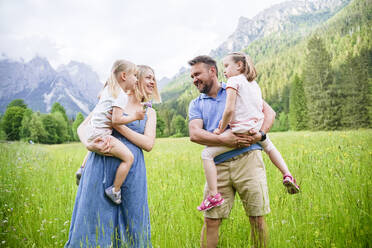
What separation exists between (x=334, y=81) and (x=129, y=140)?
40657mm

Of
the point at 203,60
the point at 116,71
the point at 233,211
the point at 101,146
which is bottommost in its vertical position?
the point at 233,211

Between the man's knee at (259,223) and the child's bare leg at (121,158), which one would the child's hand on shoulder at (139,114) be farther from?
the man's knee at (259,223)

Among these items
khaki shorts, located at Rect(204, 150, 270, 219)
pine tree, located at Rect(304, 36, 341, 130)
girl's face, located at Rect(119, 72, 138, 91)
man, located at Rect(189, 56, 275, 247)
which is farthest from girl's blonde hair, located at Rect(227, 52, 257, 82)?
pine tree, located at Rect(304, 36, 341, 130)

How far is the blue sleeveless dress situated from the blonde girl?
87 millimetres

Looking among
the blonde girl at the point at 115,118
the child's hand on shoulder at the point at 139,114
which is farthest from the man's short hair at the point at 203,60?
the child's hand on shoulder at the point at 139,114

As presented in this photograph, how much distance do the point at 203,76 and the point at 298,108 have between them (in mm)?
49610

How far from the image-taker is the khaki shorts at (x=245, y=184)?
2195mm

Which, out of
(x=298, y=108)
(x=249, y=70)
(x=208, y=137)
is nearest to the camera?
(x=208, y=137)

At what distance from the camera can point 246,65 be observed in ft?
7.98

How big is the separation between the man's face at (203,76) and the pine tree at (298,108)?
47616mm

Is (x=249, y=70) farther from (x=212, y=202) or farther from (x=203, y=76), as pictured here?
(x=212, y=202)

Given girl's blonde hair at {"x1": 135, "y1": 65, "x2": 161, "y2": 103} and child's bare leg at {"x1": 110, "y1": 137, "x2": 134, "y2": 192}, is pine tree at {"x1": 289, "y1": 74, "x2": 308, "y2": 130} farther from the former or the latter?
child's bare leg at {"x1": 110, "y1": 137, "x2": 134, "y2": 192}

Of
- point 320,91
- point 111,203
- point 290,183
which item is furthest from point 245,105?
point 320,91

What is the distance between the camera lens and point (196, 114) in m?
2.52
